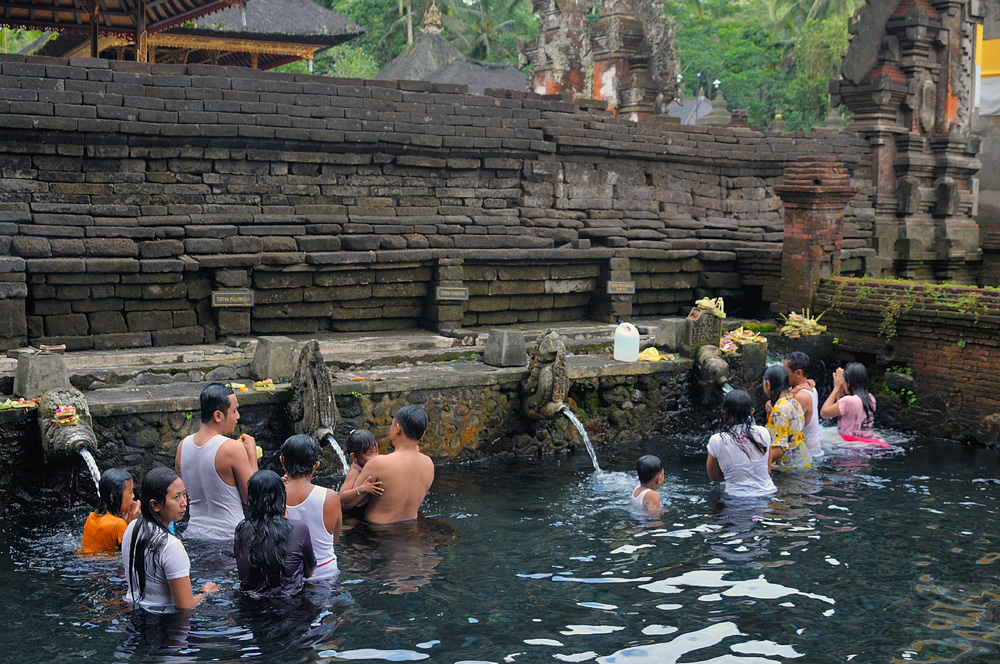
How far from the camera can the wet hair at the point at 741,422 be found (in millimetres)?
7742

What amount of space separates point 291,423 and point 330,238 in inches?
130

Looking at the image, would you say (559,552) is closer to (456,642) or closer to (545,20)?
(456,642)

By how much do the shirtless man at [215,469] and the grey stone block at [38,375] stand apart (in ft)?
7.64

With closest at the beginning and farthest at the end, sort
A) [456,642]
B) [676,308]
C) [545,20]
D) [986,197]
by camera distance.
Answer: [456,642]
[676,308]
[986,197]
[545,20]

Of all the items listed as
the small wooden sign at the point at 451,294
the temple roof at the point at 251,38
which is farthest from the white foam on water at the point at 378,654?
the temple roof at the point at 251,38

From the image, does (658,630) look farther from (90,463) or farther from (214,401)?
(90,463)

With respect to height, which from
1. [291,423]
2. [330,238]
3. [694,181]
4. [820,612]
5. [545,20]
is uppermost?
[545,20]

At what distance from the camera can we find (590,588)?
246 inches

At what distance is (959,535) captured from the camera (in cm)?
753

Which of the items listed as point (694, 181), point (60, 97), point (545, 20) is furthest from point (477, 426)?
point (545, 20)

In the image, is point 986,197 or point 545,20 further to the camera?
point 545,20

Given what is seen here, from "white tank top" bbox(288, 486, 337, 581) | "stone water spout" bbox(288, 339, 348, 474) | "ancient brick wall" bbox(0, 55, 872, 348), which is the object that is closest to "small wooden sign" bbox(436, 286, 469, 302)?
"ancient brick wall" bbox(0, 55, 872, 348)

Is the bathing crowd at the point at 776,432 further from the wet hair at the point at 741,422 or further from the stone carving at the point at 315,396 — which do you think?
the stone carving at the point at 315,396

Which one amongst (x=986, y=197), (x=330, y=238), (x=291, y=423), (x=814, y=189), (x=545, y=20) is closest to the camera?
(x=291, y=423)
